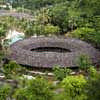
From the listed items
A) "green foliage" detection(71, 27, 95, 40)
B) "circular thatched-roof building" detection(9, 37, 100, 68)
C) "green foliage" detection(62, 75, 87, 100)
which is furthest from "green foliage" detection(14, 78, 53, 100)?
"green foliage" detection(71, 27, 95, 40)

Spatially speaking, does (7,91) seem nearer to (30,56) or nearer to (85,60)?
(30,56)

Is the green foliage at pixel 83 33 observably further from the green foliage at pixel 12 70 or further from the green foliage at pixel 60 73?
the green foliage at pixel 12 70

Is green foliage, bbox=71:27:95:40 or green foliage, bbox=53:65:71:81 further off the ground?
green foliage, bbox=71:27:95:40

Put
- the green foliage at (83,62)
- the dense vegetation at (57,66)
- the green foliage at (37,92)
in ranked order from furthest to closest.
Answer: the green foliage at (83,62), the dense vegetation at (57,66), the green foliage at (37,92)

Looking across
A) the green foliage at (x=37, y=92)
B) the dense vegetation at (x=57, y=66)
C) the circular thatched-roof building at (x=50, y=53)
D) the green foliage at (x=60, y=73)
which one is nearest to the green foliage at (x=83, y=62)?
the dense vegetation at (x=57, y=66)

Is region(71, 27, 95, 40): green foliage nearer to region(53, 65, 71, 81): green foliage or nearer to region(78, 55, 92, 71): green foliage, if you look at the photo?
region(78, 55, 92, 71): green foliage

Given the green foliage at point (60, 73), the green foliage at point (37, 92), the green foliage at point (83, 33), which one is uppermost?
the green foliage at point (83, 33)

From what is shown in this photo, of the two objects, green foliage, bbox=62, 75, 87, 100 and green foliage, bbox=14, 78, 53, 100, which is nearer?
green foliage, bbox=14, 78, 53, 100
